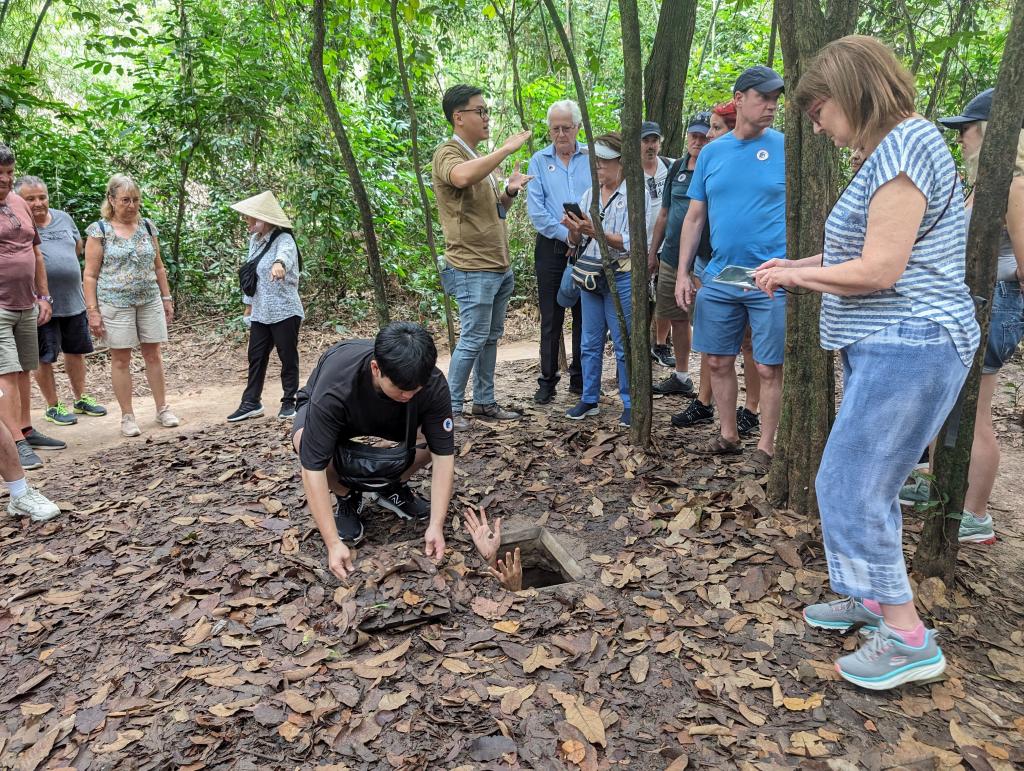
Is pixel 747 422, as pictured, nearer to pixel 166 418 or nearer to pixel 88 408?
pixel 166 418

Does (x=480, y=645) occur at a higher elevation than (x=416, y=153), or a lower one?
lower

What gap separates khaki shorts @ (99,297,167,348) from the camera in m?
5.58

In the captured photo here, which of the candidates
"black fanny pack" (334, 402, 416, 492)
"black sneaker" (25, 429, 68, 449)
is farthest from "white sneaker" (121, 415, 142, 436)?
"black fanny pack" (334, 402, 416, 492)

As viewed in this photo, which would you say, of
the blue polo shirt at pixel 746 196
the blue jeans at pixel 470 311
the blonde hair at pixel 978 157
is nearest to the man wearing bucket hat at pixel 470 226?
the blue jeans at pixel 470 311

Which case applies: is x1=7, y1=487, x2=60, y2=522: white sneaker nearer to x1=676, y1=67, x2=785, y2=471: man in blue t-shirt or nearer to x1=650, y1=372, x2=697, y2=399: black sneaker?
x1=676, y1=67, x2=785, y2=471: man in blue t-shirt

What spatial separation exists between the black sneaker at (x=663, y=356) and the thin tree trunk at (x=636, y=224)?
2199 millimetres

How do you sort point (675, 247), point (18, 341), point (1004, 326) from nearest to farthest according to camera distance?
1. point (1004, 326)
2. point (18, 341)
3. point (675, 247)

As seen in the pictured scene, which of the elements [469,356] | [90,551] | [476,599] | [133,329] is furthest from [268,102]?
[476,599]

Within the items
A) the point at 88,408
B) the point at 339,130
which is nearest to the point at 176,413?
the point at 88,408

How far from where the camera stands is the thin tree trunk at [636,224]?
3883 millimetres

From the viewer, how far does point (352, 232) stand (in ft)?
31.6

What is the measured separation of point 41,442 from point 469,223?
3.78 meters

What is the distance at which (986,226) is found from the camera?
2.57 metres

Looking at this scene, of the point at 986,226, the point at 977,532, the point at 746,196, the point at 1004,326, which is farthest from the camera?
the point at 746,196
